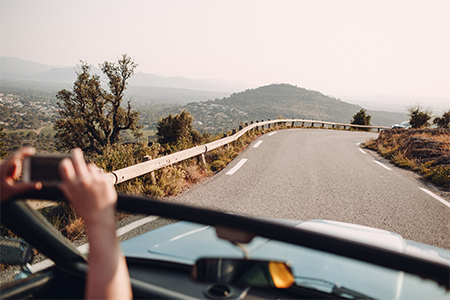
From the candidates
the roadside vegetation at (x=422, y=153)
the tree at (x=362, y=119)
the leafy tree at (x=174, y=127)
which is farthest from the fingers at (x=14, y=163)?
the tree at (x=362, y=119)

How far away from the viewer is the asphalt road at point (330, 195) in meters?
4.88

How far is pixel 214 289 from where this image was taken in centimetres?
134

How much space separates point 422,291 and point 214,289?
39.1 inches

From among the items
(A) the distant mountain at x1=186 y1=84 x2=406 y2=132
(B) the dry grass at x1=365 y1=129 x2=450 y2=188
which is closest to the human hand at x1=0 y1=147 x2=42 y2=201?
(B) the dry grass at x1=365 y1=129 x2=450 y2=188

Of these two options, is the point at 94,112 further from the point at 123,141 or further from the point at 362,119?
the point at 362,119

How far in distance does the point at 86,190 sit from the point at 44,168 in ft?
0.35

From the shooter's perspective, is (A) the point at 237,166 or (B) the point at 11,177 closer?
(B) the point at 11,177

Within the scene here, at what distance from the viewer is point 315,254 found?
66.8 inches

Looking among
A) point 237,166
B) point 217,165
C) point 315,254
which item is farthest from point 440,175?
point 315,254

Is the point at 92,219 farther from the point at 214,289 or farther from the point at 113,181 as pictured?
the point at 113,181

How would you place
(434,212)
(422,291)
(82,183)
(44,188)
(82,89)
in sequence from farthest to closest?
1. (82,89)
2. (434,212)
3. (422,291)
4. (44,188)
5. (82,183)

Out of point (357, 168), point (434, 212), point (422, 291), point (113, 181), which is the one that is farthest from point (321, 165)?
point (422, 291)

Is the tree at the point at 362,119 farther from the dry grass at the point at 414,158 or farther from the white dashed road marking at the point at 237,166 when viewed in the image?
the white dashed road marking at the point at 237,166

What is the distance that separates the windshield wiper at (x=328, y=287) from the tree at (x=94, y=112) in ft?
108
